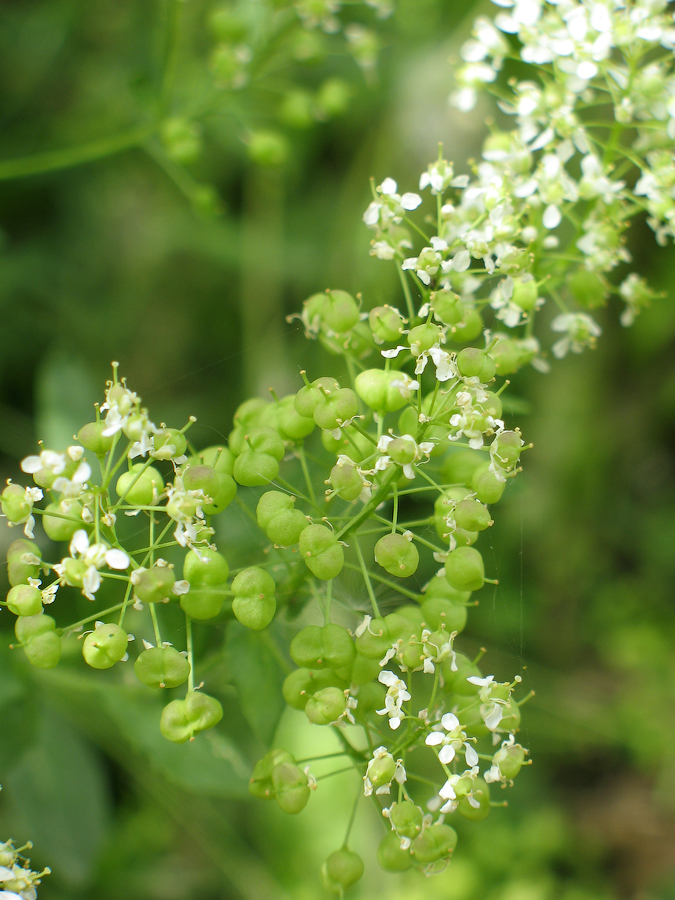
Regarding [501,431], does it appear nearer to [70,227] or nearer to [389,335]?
[389,335]

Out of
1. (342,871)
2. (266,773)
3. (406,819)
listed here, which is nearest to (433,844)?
(406,819)

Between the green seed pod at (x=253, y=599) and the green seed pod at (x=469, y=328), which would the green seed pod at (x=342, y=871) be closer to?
the green seed pod at (x=253, y=599)

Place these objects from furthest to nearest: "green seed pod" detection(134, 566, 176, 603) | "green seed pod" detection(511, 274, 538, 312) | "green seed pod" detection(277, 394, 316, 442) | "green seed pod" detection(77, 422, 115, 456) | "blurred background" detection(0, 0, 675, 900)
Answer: "blurred background" detection(0, 0, 675, 900)
"green seed pod" detection(511, 274, 538, 312)
"green seed pod" detection(277, 394, 316, 442)
"green seed pod" detection(77, 422, 115, 456)
"green seed pod" detection(134, 566, 176, 603)

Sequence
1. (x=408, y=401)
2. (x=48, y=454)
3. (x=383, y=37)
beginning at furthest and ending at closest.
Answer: (x=383, y=37) < (x=408, y=401) < (x=48, y=454)

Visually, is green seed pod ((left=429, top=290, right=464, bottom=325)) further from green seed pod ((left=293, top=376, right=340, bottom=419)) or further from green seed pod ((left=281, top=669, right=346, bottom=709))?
green seed pod ((left=281, top=669, right=346, bottom=709))

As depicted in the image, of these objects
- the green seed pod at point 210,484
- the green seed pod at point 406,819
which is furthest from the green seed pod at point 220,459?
the green seed pod at point 406,819

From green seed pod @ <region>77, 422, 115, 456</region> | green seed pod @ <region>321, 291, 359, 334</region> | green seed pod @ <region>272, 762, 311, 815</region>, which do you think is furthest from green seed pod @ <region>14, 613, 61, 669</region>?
green seed pod @ <region>321, 291, 359, 334</region>

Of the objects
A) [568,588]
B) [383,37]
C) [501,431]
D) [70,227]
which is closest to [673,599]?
[568,588]
